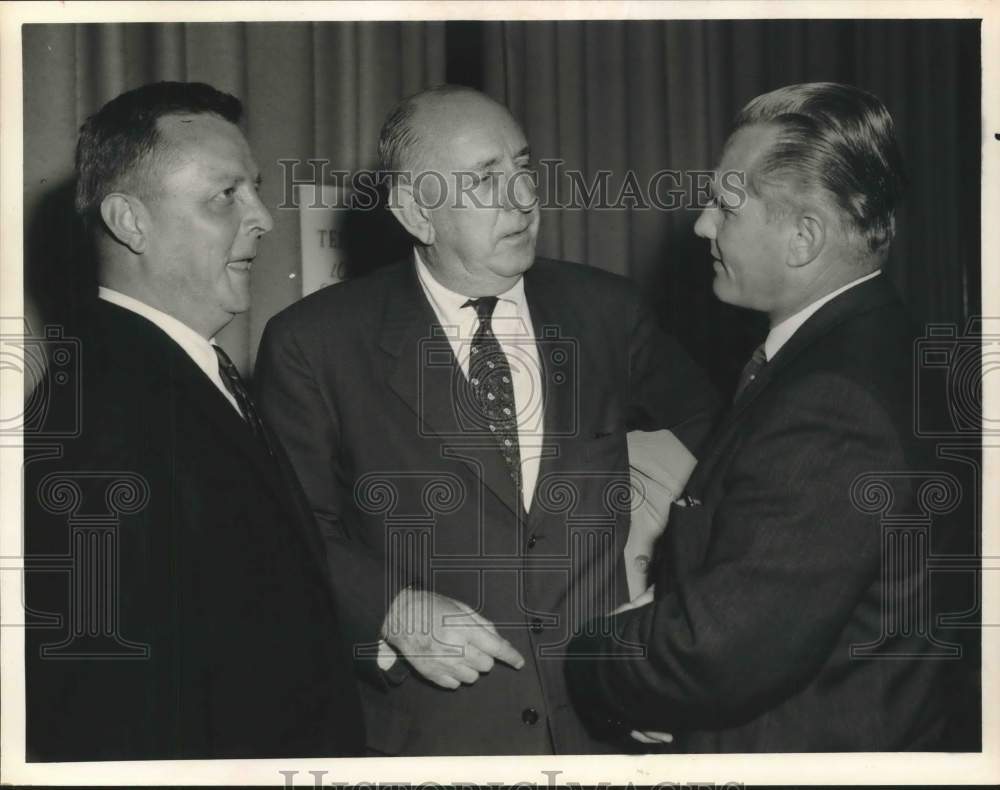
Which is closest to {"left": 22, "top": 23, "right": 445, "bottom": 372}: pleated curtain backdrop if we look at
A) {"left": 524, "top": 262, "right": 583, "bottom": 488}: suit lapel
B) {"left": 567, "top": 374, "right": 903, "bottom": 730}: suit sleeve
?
{"left": 524, "top": 262, "right": 583, "bottom": 488}: suit lapel

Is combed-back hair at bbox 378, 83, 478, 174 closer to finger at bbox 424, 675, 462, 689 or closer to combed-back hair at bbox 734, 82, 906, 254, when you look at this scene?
combed-back hair at bbox 734, 82, 906, 254

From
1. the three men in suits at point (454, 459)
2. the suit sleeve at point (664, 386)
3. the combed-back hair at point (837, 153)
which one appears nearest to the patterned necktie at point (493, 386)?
the three men in suits at point (454, 459)

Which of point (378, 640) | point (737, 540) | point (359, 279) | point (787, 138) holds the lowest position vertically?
point (378, 640)

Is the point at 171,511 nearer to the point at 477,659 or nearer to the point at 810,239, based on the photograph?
the point at 477,659

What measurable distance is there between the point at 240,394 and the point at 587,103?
3.16 ft

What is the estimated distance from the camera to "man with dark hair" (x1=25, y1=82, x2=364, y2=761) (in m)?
2.33

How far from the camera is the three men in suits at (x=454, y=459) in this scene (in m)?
2.42

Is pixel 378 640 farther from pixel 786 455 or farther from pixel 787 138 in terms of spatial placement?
pixel 787 138

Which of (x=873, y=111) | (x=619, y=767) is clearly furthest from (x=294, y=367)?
(x=873, y=111)

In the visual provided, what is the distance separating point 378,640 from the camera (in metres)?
2.42

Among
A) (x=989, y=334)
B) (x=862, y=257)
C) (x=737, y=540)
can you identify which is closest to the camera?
(x=737, y=540)

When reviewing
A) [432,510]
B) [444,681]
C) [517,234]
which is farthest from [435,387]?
[444,681]

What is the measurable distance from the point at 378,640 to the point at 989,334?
1433 millimetres

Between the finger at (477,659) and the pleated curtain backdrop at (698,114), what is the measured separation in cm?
76
